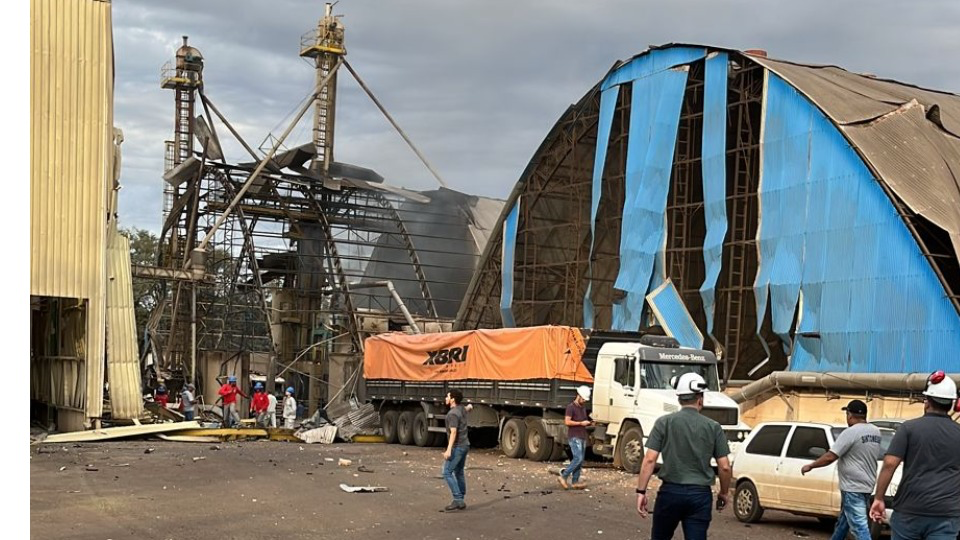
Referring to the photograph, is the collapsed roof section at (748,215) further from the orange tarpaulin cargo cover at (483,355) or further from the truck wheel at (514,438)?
the truck wheel at (514,438)

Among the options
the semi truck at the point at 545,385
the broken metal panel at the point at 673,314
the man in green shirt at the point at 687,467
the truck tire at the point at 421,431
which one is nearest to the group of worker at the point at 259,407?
the semi truck at the point at 545,385

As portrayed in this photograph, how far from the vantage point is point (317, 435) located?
32.8m

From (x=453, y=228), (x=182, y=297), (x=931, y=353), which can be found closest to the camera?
(x=931, y=353)

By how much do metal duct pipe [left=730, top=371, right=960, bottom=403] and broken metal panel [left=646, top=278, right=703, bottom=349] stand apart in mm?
3247

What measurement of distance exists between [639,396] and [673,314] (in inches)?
413

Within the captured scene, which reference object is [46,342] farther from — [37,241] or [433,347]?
[433,347]

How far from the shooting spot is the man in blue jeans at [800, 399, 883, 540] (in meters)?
10.8

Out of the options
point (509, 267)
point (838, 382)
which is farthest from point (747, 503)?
point (509, 267)

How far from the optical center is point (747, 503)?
15.9m

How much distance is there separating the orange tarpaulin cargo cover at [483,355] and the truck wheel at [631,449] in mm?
2497

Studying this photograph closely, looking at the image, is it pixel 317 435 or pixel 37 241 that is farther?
pixel 317 435

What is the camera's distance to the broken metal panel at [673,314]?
33.0m

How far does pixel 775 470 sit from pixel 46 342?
23.3 m
